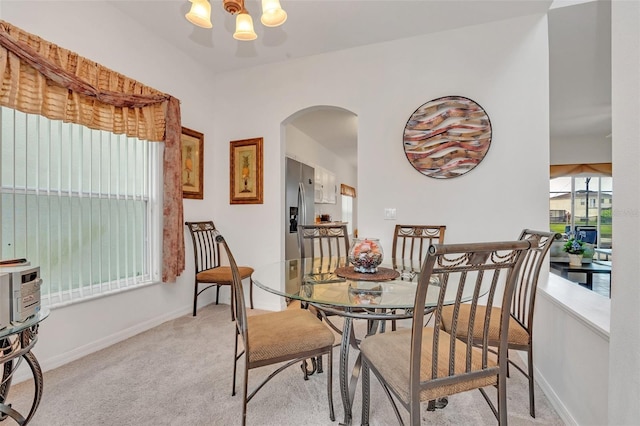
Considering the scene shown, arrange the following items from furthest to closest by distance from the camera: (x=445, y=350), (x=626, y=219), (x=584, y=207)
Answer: (x=584, y=207) < (x=445, y=350) < (x=626, y=219)

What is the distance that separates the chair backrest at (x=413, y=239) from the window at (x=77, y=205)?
2.33 meters

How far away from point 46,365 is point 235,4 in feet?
8.51

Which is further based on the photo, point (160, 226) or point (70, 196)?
point (160, 226)

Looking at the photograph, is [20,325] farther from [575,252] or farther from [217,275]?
[575,252]

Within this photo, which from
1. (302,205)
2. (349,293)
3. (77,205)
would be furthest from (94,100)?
(302,205)

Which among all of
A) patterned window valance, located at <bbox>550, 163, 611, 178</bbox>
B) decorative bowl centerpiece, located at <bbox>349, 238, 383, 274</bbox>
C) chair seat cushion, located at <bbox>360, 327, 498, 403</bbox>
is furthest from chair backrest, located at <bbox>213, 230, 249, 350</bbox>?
patterned window valance, located at <bbox>550, 163, 611, 178</bbox>

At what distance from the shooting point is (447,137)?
273 cm

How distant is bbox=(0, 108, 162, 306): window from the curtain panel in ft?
0.41

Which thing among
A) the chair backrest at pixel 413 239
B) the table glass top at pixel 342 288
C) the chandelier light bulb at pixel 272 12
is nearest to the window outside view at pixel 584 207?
the chair backrest at pixel 413 239

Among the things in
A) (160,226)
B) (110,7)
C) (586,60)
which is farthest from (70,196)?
(586,60)

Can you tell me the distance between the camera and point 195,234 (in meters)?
3.21

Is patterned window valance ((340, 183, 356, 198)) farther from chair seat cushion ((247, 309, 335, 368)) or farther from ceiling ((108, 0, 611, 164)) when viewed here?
chair seat cushion ((247, 309, 335, 368))

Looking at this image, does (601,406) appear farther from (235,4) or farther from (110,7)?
(110,7)

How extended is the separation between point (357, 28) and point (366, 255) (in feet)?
7.18
